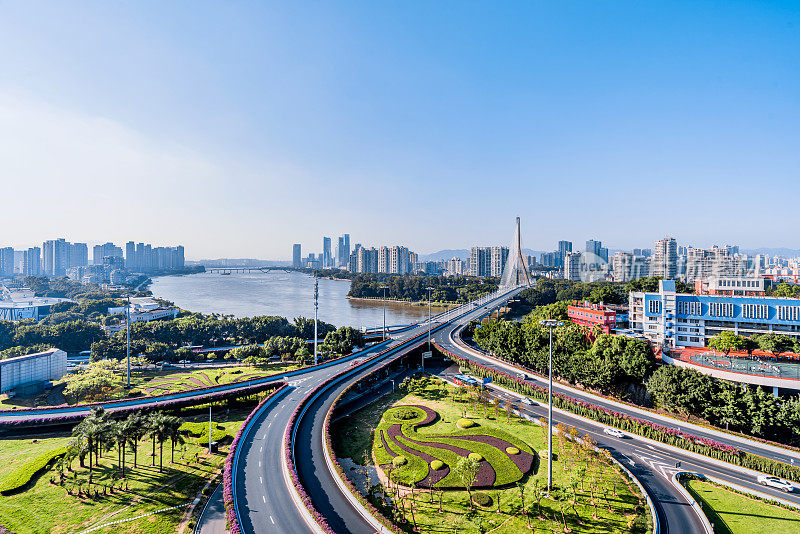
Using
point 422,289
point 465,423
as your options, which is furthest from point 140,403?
point 422,289

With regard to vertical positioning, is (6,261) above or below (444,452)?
above

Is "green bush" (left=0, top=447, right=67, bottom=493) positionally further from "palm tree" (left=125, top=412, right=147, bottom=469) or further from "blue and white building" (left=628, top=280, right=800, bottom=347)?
"blue and white building" (left=628, top=280, right=800, bottom=347)

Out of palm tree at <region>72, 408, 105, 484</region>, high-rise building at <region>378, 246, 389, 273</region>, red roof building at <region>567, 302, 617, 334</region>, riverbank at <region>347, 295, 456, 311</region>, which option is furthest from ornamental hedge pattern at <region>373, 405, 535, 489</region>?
high-rise building at <region>378, 246, 389, 273</region>

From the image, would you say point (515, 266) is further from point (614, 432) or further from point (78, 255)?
point (78, 255)

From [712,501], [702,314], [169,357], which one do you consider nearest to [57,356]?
[169,357]

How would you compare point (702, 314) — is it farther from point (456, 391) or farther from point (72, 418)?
point (72, 418)
